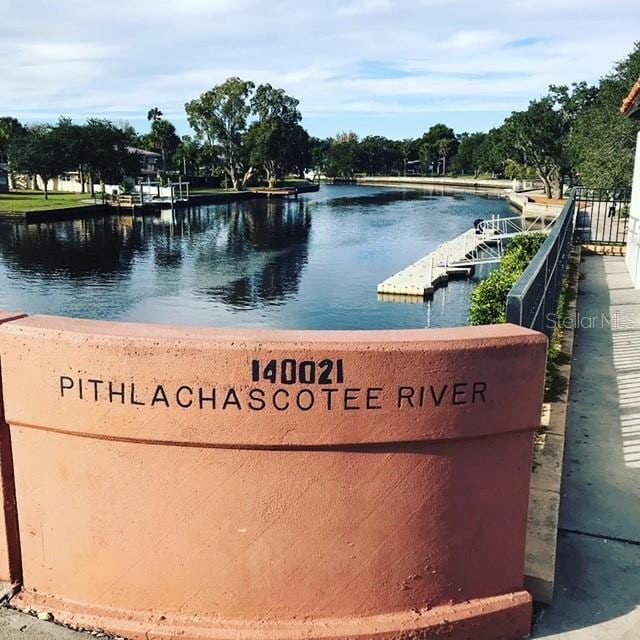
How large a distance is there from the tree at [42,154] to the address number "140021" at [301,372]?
75039 mm

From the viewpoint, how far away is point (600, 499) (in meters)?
4.58

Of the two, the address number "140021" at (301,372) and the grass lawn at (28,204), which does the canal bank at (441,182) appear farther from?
the address number "140021" at (301,372)

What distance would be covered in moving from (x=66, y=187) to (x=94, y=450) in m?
94.5

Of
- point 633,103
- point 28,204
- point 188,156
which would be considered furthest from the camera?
point 188,156

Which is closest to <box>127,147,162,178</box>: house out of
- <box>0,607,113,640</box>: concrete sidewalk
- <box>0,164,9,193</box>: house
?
<box>0,164,9,193</box>: house

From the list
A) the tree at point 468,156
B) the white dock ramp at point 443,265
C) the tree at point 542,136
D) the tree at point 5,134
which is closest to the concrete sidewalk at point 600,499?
the white dock ramp at point 443,265

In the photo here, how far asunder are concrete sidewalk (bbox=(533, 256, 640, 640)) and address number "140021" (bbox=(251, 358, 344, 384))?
1579mm

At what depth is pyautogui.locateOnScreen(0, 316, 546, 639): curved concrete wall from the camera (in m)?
2.77

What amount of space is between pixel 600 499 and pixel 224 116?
9790 cm

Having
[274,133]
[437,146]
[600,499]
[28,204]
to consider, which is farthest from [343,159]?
[600,499]

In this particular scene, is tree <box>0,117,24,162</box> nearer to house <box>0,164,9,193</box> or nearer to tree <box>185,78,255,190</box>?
house <box>0,164,9,193</box>

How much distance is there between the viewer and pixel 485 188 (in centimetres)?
11369

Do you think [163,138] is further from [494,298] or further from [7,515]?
[7,515]

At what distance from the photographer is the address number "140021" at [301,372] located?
275 cm
